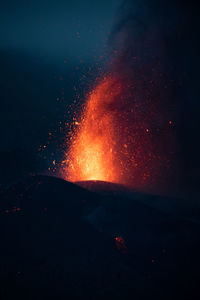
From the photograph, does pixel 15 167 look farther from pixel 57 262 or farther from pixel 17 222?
pixel 57 262

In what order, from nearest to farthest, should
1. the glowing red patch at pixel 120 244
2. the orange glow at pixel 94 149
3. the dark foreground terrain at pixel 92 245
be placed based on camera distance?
the dark foreground terrain at pixel 92 245
the glowing red patch at pixel 120 244
the orange glow at pixel 94 149

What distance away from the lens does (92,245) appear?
227 inches

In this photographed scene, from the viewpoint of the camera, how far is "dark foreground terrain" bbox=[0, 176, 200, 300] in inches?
177

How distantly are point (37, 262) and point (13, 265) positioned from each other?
54 cm

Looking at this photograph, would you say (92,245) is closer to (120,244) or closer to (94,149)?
(120,244)

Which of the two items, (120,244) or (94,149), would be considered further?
(94,149)

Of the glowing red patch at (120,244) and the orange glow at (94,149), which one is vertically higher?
the orange glow at (94,149)

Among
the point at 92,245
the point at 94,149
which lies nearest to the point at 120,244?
the point at 92,245

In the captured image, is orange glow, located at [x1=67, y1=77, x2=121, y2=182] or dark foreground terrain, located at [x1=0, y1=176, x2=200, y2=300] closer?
dark foreground terrain, located at [x1=0, y1=176, x2=200, y2=300]

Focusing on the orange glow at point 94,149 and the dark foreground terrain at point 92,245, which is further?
the orange glow at point 94,149

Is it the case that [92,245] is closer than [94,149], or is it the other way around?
[92,245]

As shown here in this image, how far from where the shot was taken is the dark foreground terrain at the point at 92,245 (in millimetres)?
4492

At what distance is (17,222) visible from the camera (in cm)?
640

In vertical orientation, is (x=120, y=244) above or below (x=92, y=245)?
below
